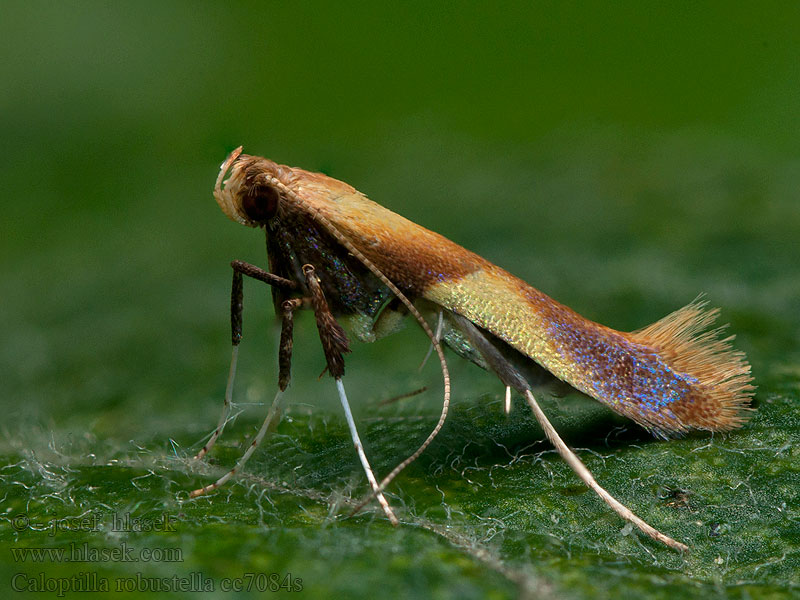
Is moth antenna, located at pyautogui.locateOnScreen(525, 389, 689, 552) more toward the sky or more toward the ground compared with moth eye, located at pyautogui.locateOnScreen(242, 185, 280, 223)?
more toward the ground

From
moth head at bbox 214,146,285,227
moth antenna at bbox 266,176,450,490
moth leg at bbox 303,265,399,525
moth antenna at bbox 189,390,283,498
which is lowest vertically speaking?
moth antenna at bbox 189,390,283,498

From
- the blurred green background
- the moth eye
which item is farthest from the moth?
the blurred green background

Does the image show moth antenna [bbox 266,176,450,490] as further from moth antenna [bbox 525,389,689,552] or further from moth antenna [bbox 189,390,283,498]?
moth antenna [bbox 189,390,283,498]

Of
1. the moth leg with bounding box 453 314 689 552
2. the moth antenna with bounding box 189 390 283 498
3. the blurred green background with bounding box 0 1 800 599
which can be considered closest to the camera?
the blurred green background with bounding box 0 1 800 599

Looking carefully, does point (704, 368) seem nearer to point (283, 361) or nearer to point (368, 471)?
point (368, 471)

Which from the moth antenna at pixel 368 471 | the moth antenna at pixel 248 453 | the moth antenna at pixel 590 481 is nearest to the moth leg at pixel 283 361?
the moth antenna at pixel 248 453

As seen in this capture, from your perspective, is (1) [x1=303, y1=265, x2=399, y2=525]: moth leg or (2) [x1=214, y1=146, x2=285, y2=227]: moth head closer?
(1) [x1=303, y1=265, x2=399, y2=525]: moth leg

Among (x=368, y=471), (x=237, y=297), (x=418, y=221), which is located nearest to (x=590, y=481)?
(x=368, y=471)

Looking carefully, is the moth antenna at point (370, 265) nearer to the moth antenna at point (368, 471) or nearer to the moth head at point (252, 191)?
the moth head at point (252, 191)
